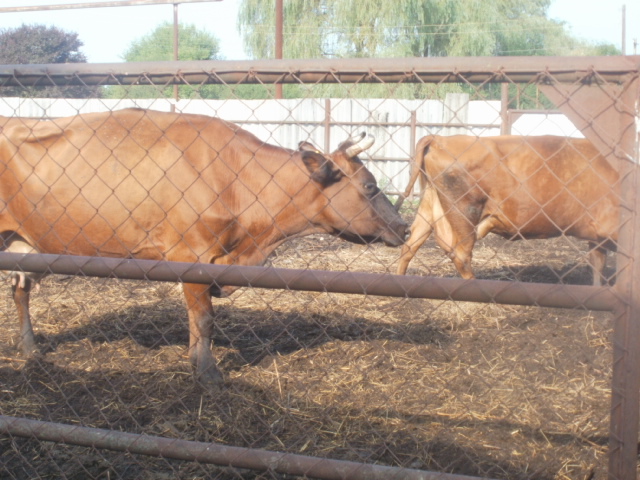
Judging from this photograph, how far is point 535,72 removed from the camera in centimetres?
188

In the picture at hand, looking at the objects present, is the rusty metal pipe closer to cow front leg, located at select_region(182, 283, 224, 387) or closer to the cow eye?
cow front leg, located at select_region(182, 283, 224, 387)

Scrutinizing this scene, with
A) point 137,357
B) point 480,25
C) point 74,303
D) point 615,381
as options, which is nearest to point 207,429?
point 137,357

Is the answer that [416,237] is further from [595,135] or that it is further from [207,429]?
[595,135]

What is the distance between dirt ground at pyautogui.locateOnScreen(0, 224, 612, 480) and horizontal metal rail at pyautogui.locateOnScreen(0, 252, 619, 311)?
27 cm

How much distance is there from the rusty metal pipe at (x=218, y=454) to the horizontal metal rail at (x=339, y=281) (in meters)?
0.52

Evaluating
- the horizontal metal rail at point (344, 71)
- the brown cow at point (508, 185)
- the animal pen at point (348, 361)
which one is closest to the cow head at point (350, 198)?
the animal pen at point (348, 361)

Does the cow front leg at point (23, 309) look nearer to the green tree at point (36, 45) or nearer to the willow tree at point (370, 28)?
the willow tree at point (370, 28)

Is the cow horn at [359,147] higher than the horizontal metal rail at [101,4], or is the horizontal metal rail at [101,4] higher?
the horizontal metal rail at [101,4]

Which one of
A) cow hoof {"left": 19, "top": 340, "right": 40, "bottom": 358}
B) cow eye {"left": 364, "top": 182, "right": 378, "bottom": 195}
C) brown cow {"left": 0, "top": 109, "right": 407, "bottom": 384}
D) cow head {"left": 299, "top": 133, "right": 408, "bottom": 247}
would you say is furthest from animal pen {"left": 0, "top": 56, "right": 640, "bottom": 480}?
cow eye {"left": 364, "top": 182, "right": 378, "bottom": 195}

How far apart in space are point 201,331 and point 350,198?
4.55 feet

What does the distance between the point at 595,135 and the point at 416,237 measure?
17.6 ft

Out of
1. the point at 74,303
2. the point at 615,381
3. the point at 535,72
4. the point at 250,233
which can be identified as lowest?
the point at 74,303

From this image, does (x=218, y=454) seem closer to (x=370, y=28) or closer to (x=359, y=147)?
(x=359, y=147)

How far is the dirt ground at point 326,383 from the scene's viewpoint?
3176mm
